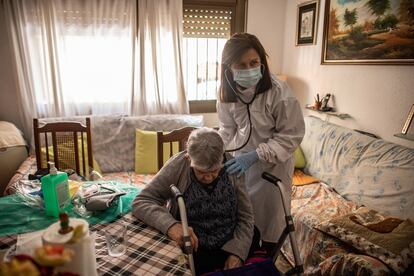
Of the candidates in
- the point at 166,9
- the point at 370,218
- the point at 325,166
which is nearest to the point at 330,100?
the point at 325,166

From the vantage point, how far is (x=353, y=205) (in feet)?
7.44

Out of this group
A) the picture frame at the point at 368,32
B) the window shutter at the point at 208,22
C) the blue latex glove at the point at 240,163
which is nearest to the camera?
the blue latex glove at the point at 240,163

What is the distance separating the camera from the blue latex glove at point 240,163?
1.38 meters

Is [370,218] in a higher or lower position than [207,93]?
lower

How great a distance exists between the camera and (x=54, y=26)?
284 centimetres

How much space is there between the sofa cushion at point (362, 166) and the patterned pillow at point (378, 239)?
32 centimetres

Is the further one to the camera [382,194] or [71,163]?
[71,163]

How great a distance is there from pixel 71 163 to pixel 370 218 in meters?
2.23

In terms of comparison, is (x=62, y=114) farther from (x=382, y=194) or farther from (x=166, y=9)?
(x=382, y=194)

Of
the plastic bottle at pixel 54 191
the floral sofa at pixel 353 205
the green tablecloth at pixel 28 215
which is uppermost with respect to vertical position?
the plastic bottle at pixel 54 191

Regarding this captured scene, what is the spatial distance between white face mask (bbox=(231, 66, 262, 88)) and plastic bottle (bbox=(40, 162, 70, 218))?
92 centimetres

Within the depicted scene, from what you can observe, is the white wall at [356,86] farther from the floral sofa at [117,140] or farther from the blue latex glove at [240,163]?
the floral sofa at [117,140]

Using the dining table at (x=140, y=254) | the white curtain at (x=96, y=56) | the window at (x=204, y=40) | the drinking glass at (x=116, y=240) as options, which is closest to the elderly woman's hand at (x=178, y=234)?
the dining table at (x=140, y=254)

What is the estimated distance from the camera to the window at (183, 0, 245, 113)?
3.42 metres
